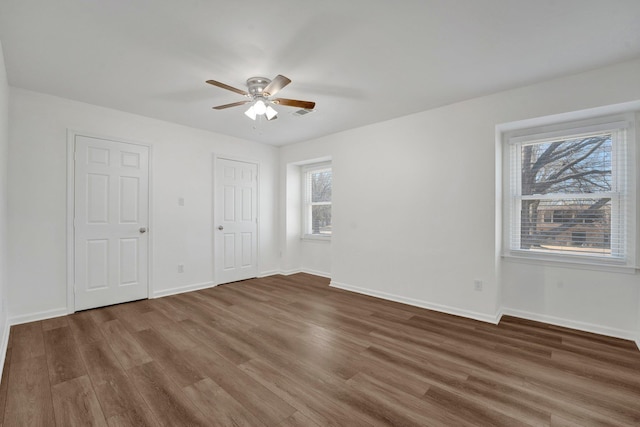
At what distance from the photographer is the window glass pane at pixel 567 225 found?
2.97 m

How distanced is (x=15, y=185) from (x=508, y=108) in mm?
5320

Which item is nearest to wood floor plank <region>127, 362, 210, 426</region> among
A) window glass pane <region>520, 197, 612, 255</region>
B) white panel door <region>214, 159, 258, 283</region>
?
white panel door <region>214, 159, 258, 283</region>

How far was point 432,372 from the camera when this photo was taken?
221 cm

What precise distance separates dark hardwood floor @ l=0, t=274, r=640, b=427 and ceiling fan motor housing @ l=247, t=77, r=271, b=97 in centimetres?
240

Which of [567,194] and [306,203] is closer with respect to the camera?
[567,194]

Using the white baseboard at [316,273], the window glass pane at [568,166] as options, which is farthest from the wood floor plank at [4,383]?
the window glass pane at [568,166]

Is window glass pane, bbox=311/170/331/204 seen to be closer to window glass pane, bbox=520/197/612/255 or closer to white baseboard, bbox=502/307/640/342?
window glass pane, bbox=520/197/612/255

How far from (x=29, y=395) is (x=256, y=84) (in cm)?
294

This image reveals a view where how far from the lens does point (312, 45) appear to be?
2293mm

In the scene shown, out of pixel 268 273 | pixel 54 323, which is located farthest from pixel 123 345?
pixel 268 273

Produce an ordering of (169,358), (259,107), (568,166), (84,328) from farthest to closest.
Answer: (568,166)
(84,328)
(259,107)
(169,358)

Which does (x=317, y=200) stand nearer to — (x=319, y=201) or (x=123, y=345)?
(x=319, y=201)

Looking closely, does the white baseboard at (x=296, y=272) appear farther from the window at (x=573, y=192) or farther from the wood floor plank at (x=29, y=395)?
the wood floor plank at (x=29, y=395)

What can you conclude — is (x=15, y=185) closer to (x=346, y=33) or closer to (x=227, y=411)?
(x=227, y=411)
